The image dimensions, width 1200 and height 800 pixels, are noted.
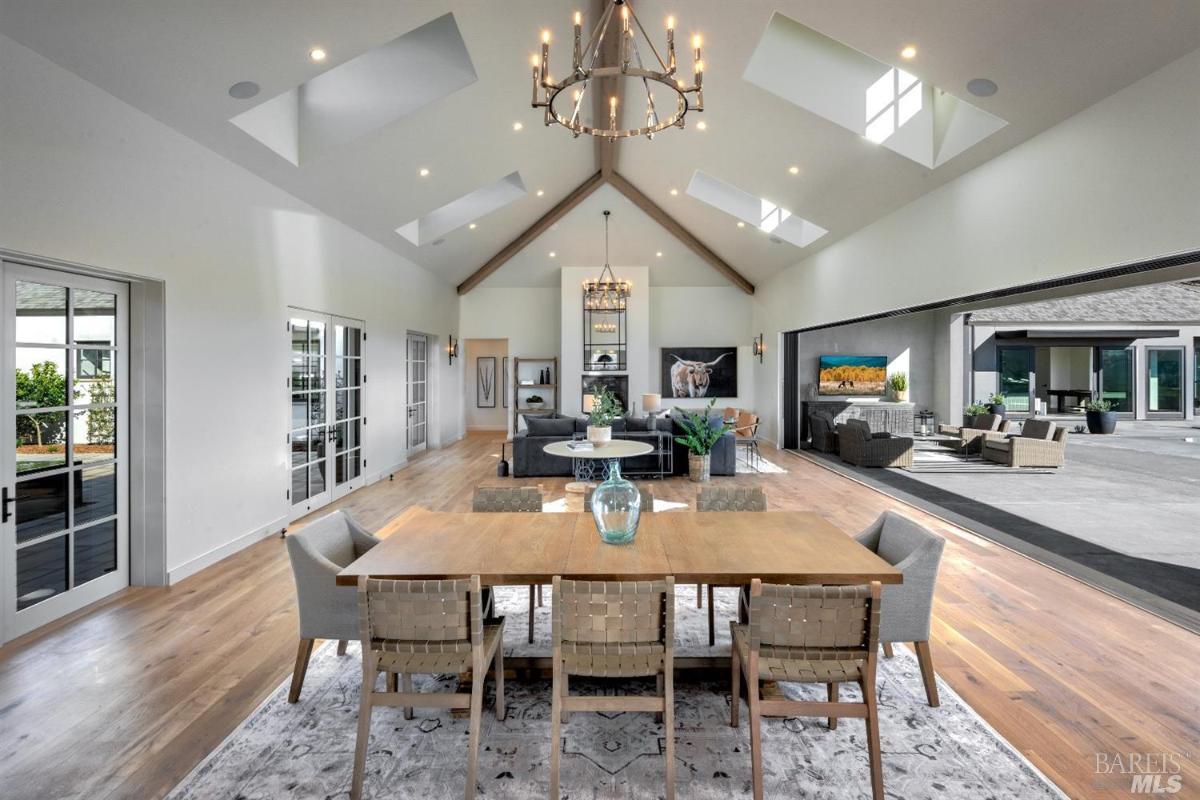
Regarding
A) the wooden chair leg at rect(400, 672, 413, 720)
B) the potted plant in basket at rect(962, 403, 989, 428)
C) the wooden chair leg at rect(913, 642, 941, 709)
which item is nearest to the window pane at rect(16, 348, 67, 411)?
the wooden chair leg at rect(400, 672, 413, 720)

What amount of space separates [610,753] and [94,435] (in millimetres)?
3687

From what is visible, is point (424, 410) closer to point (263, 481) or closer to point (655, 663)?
point (263, 481)

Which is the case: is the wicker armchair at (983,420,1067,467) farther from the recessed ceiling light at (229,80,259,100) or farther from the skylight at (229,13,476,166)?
the recessed ceiling light at (229,80,259,100)

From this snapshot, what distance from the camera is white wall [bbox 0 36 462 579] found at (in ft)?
9.77

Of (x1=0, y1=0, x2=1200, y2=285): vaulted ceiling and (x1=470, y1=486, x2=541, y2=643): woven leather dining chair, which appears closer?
(x1=0, y1=0, x2=1200, y2=285): vaulted ceiling

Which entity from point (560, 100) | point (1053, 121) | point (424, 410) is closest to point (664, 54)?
point (560, 100)

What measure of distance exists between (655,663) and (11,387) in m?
3.58

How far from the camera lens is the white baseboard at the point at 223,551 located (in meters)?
3.95

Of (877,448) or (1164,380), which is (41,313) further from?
(1164,380)

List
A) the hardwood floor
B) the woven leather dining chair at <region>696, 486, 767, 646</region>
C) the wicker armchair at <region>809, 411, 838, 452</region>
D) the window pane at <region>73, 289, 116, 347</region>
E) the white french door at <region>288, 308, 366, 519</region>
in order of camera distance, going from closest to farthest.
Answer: the hardwood floor < the woven leather dining chair at <region>696, 486, 767, 646</region> < the window pane at <region>73, 289, 116, 347</region> < the white french door at <region>288, 308, 366, 519</region> < the wicker armchair at <region>809, 411, 838, 452</region>

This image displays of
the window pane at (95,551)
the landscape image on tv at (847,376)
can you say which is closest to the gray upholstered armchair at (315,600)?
the window pane at (95,551)

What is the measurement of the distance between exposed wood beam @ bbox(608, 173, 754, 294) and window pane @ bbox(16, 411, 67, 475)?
7695 millimetres

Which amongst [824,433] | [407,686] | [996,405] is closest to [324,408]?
[407,686]

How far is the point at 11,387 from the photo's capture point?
2982 millimetres
